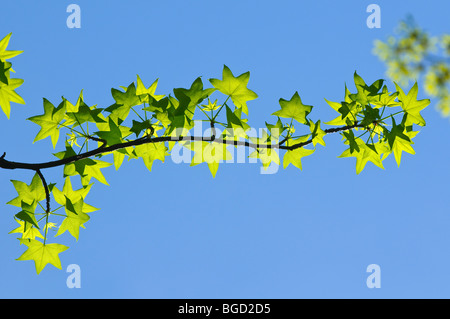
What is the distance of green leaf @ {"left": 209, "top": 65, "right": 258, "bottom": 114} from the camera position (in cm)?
132

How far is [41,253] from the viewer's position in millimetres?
1359

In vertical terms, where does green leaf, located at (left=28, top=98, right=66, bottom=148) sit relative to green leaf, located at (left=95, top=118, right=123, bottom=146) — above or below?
above

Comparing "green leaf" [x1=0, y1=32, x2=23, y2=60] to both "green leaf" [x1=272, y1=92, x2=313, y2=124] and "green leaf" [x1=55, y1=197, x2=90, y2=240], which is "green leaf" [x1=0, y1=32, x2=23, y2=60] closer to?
"green leaf" [x1=55, y1=197, x2=90, y2=240]

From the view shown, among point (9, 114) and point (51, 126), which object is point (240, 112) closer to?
point (51, 126)

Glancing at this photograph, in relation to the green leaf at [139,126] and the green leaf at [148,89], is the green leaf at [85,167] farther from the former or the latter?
the green leaf at [148,89]

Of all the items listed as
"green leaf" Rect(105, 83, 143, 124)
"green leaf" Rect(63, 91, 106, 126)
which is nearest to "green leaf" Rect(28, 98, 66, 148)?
"green leaf" Rect(63, 91, 106, 126)

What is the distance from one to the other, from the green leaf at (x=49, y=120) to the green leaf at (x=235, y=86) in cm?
51

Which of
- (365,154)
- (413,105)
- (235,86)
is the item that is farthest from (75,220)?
(413,105)

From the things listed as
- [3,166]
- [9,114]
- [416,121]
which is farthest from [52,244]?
[416,121]

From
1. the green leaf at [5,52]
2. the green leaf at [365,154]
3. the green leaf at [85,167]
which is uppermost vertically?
A: the green leaf at [5,52]

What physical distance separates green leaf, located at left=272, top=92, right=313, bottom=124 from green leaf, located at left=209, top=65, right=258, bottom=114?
0.10m

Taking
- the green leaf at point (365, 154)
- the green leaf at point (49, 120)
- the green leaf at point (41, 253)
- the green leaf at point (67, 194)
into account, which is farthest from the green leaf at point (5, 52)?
the green leaf at point (365, 154)

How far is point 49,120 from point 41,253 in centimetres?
44

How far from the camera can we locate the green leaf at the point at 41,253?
1.35m
